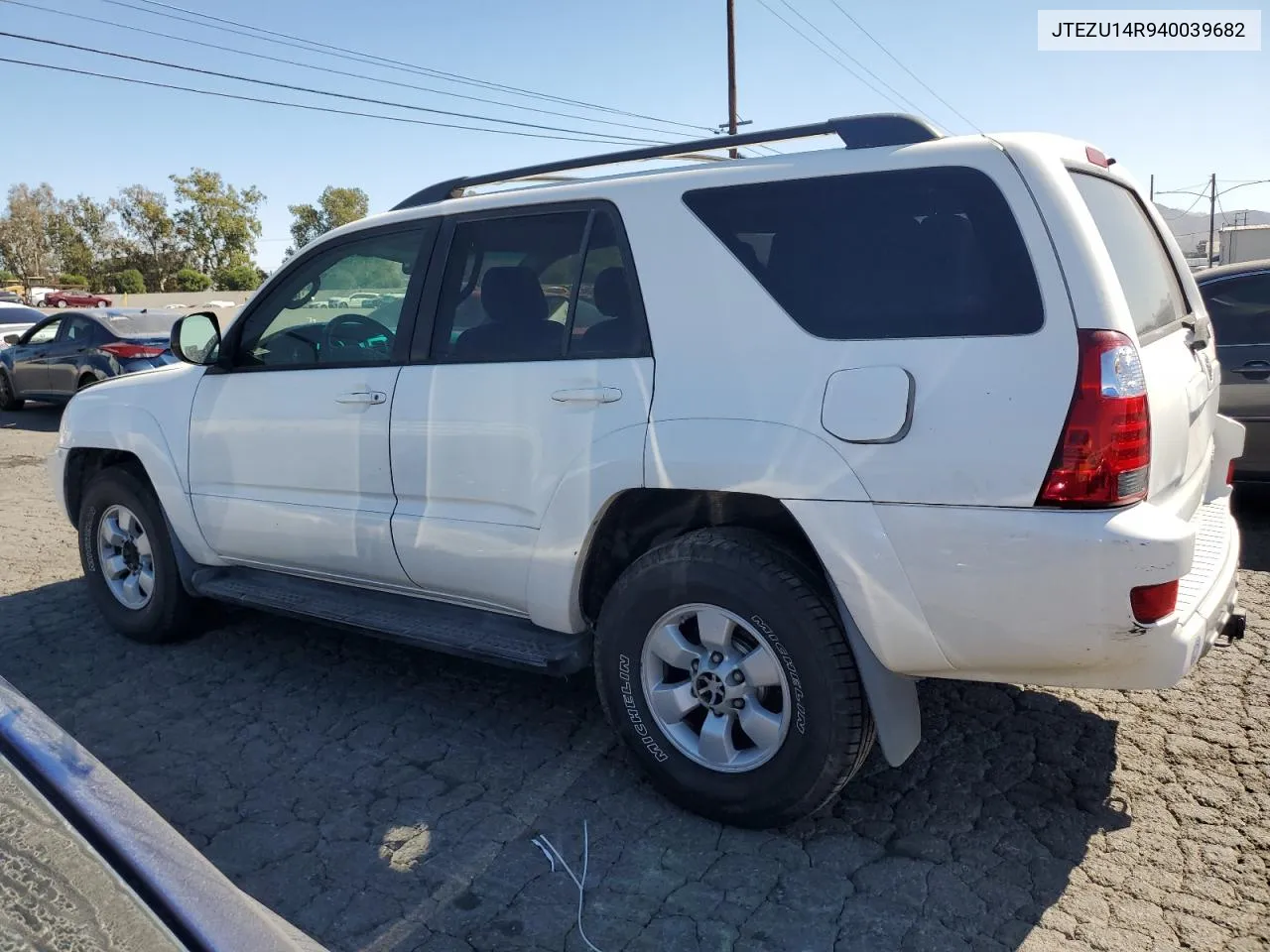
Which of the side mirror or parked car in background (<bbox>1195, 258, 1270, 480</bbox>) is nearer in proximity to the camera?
the side mirror

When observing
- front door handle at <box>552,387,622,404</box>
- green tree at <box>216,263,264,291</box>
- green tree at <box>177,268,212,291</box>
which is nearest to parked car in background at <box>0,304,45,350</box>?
front door handle at <box>552,387,622,404</box>

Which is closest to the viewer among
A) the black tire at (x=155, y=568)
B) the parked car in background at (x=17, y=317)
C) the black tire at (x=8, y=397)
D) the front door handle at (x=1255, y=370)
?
the black tire at (x=155, y=568)

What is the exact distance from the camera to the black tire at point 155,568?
4.80 metres

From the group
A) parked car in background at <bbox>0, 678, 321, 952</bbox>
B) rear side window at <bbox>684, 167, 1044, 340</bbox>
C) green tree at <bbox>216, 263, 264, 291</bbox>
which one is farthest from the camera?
green tree at <bbox>216, 263, 264, 291</bbox>

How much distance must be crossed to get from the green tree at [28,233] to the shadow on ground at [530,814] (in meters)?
97.1

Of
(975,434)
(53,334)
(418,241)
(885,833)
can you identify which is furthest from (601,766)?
(53,334)

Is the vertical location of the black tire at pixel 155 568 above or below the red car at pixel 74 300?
below

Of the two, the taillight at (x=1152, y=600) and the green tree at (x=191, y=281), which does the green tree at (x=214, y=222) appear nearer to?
the green tree at (x=191, y=281)

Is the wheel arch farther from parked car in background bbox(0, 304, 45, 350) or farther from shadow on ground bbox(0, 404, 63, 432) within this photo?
parked car in background bbox(0, 304, 45, 350)

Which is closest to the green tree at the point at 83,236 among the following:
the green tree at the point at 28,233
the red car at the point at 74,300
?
the green tree at the point at 28,233

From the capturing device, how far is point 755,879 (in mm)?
2918

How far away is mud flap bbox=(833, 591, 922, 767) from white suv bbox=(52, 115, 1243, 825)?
0.01 m

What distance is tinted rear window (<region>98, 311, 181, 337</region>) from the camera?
13.1 m

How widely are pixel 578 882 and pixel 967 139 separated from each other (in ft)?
7.72
